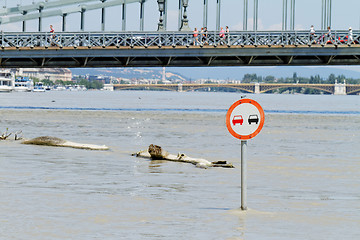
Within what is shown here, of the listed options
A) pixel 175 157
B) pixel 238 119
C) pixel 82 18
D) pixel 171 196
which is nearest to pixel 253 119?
pixel 238 119

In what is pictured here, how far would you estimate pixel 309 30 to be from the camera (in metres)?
76.0

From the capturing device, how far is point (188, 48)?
74.6 meters

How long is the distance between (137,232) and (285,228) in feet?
7.29

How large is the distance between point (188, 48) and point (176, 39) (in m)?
1.58

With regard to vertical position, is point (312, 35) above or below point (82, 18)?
below

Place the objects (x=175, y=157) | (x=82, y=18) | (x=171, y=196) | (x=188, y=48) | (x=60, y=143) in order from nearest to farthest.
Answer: (x=171, y=196), (x=175, y=157), (x=60, y=143), (x=188, y=48), (x=82, y=18)

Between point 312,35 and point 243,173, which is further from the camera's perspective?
point 312,35

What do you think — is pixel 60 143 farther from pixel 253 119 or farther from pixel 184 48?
pixel 184 48

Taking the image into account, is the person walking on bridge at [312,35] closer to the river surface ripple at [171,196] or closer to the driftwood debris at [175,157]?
the river surface ripple at [171,196]

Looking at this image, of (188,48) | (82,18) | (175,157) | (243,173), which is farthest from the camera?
(82,18)

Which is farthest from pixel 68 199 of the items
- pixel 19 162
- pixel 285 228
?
pixel 19 162

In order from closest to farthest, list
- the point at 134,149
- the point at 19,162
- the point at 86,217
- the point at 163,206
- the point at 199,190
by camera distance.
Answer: the point at 86,217 → the point at 163,206 → the point at 199,190 → the point at 19,162 → the point at 134,149

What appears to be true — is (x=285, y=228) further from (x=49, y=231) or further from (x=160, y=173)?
(x=160, y=173)

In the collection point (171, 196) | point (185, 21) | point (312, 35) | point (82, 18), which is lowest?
point (171, 196)
